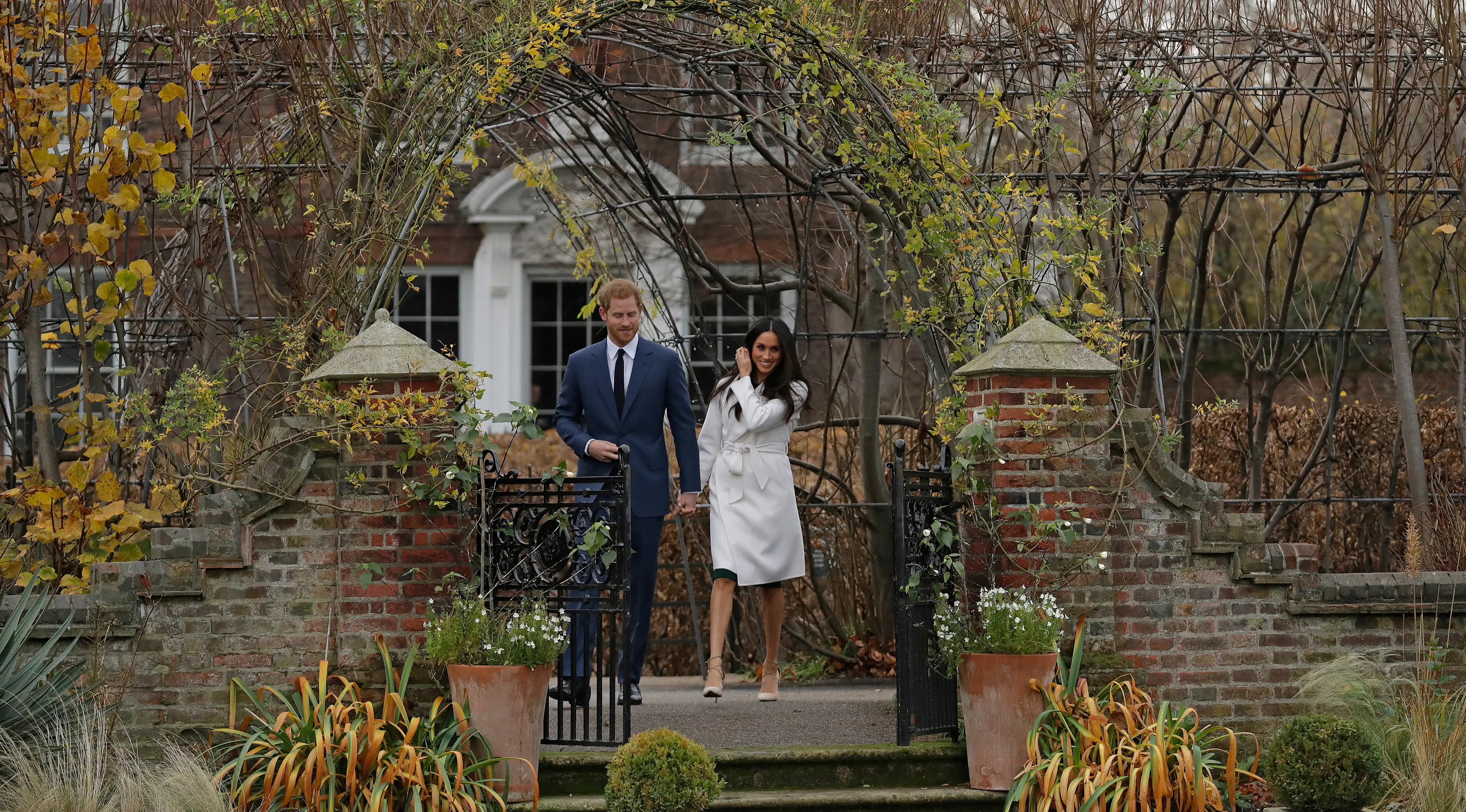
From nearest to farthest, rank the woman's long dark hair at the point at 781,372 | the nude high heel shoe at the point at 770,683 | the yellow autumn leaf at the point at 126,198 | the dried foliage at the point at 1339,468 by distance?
1. the woman's long dark hair at the point at 781,372
2. the yellow autumn leaf at the point at 126,198
3. the nude high heel shoe at the point at 770,683
4. the dried foliage at the point at 1339,468

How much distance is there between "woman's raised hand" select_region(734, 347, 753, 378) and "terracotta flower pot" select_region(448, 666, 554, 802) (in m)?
1.75

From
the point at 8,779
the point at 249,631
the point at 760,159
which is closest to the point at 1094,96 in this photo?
the point at 760,159

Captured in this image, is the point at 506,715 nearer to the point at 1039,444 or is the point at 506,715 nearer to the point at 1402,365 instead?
the point at 1039,444

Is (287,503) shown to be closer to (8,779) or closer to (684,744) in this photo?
(8,779)

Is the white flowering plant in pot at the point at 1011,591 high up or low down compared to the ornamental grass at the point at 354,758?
up

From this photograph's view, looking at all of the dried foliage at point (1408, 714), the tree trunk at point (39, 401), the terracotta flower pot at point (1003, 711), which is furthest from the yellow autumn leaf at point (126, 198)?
the dried foliage at point (1408, 714)

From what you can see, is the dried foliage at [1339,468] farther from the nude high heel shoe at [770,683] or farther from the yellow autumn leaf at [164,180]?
the yellow autumn leaf at [164,180]

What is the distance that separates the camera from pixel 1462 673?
639 centimetres

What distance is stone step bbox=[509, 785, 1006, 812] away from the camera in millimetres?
5547

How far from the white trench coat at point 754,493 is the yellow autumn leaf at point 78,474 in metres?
2.96

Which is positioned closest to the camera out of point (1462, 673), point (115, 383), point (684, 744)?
point (684, 744)

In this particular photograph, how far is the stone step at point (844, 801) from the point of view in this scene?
18.2ft

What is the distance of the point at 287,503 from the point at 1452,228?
6.69 meters

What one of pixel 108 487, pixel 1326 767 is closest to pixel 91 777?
pixel 108 487
